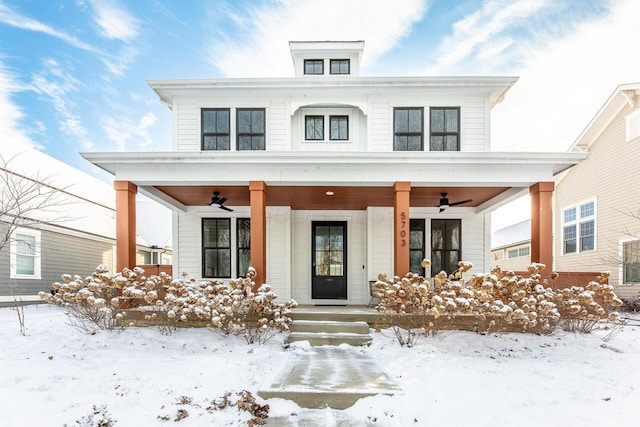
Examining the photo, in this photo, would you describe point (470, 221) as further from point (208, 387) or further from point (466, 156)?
point (208, 387)

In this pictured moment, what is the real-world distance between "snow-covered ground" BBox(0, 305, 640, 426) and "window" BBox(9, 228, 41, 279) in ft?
20.9

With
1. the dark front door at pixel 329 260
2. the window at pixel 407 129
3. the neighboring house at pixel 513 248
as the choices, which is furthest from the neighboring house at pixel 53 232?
the neighboring house at pixel 513 248

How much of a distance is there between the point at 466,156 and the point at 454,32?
6101mm

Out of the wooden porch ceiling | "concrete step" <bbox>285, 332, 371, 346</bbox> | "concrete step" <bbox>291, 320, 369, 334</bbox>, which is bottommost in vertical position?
"concrete step" <bbox>285, 332, 371, 346</bbox>

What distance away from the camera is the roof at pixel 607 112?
1079 centimetres

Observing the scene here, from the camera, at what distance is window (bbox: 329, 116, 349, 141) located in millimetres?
9359

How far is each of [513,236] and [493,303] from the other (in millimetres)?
17304

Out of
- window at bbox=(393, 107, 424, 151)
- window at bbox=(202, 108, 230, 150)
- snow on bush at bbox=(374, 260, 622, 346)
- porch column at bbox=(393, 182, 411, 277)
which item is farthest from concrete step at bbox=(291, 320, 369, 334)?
window at bbox=(202, 108, 230, 150)

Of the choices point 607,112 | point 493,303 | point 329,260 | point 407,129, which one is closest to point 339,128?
point 407,129

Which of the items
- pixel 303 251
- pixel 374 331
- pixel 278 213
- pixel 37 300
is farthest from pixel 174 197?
pixel 37 300

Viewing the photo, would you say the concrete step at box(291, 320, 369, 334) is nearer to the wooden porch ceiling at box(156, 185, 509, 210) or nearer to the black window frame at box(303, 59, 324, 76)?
the wooden porch ceiling at box(156, 185, 509, 210)

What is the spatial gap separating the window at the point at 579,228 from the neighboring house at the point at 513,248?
3651 mm

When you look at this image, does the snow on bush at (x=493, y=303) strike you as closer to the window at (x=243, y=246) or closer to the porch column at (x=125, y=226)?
the window at (x=243, y=246)

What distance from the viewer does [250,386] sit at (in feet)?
12.7
